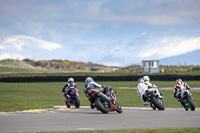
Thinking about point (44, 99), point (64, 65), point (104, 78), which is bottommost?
point (44, 99)

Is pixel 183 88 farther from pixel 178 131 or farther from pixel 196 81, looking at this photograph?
pixel 196 81

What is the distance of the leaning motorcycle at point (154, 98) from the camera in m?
21.4

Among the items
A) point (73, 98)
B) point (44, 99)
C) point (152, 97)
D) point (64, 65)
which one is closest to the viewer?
point (152, 97)

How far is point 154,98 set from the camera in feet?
70.4

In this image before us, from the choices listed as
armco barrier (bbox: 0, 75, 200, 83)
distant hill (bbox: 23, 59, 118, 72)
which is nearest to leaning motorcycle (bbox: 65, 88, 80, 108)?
armco barrier (bbox: 0, 75, 200, 83)

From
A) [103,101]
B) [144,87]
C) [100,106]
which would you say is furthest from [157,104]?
[100,106]

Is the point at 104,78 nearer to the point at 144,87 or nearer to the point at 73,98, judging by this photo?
the point at 73,98

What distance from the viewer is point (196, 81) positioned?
220 feet

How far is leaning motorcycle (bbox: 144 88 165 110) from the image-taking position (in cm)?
2139

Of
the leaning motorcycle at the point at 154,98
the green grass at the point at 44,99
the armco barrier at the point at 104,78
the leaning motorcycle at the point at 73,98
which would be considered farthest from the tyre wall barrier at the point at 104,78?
the leaning motorcycle at the point at 154,98

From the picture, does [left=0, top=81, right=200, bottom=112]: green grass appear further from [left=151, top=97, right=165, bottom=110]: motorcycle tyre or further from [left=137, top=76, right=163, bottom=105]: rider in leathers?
[left=151, top=97, right=165, bottom=110]: motorcycle tyre

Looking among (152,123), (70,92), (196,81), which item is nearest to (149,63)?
(196,81)

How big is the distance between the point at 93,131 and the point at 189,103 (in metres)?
10.5

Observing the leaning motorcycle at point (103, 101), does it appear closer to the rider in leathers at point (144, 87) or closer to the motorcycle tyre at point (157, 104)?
the motorcycle tyre at point (157, 104)
